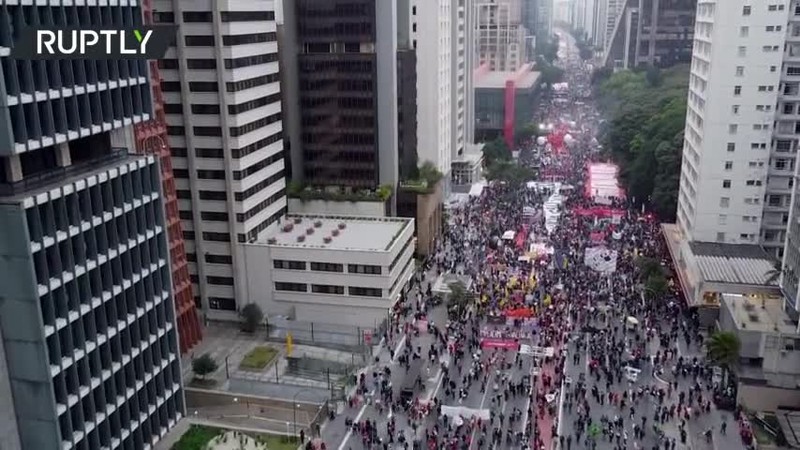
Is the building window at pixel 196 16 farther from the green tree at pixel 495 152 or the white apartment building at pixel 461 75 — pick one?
the green tree at pixel 495 152

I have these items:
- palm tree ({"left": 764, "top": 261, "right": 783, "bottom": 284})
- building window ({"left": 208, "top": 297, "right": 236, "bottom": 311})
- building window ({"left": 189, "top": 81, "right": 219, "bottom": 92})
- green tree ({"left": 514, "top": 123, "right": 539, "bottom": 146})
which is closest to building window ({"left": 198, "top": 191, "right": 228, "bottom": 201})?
building window ({"left": 189, "top": 81, "right": 219, "bottom": 92})

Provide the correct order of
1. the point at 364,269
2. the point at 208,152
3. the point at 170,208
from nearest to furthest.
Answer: the point at 170,208
the point at 208,152
the point at 364,269

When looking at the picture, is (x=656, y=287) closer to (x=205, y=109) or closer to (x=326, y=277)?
(x=326, y=277)

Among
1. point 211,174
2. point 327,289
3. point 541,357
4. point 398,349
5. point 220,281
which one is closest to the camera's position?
point 541,357

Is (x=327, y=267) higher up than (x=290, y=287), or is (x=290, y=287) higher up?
(x=327, y=267)

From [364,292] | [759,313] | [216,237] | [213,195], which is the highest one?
[213,195]

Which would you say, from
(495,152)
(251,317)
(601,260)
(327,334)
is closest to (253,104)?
(251,317)

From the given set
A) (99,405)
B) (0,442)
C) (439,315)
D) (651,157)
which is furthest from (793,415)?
(651,157)

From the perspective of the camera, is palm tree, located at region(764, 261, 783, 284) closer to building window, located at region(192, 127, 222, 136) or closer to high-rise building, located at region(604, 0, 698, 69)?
building window, located at region(192, 127, 222, 136)

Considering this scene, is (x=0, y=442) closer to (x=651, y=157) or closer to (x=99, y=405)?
(x=99, y=405)
